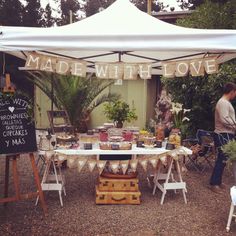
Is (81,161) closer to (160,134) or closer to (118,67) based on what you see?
(160,134)

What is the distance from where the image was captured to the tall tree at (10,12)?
1561 cm

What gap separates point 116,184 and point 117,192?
11 cm

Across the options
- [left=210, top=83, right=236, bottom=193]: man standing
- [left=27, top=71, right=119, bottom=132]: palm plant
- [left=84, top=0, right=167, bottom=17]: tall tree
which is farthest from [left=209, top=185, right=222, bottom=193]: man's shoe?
[left=84, top=0, right=167, bottom=17]: tall tree

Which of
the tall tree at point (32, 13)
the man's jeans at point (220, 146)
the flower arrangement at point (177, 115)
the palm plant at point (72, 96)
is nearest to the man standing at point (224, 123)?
the man's jeans at point (220, 146)

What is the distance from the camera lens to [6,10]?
1563cm

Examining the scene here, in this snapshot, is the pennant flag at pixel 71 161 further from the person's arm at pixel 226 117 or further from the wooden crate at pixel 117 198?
the person's arm at pixel 226 117

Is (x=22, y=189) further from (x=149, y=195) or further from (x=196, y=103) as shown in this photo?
(x=196, y=103)

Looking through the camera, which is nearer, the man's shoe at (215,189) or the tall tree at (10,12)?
the man's shoe at (215,189)

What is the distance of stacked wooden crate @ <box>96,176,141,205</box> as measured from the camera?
15.6 ft

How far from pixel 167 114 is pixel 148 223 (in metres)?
2.34

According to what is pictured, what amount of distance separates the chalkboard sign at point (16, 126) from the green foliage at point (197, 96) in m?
4.67

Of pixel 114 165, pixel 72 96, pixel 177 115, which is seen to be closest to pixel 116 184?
pixel 114 165

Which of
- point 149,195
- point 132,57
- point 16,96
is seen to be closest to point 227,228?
point 149,195

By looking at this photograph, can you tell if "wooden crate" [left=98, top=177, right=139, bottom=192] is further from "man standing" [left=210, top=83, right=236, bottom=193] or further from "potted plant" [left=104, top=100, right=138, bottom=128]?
"man standing" [left=210, top=83, right=236, bottom=193]
